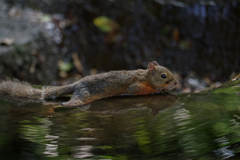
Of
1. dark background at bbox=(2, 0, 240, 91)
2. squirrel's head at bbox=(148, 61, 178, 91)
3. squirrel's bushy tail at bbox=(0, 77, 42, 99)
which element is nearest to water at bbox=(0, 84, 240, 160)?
squirrel's bushy tail at bbox=(0, 77, 42, 99)

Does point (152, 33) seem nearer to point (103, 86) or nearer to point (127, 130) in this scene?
point (103, 86)

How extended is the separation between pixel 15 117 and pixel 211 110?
1733 millimetres

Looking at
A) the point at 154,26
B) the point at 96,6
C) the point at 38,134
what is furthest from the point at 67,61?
the point at 38,134

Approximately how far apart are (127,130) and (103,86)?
145 centimetres

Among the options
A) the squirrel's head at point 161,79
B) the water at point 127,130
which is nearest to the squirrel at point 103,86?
the squirrel's head at point 161,79

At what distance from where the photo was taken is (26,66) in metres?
5.78

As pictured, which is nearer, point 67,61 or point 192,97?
point 192,97

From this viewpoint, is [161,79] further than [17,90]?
Yes

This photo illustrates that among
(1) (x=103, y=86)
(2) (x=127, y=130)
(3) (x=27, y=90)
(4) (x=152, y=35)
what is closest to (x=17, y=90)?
(3) (x=27, y=90)

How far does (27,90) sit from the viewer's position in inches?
122

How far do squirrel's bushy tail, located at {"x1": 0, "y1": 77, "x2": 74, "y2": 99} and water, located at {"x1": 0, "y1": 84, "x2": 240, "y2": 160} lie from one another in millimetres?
470

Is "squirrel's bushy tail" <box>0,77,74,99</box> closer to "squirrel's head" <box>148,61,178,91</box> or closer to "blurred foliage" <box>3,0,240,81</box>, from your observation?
"squirrel's head" <box>148,61,178,91</box>

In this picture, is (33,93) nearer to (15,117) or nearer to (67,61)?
(15,117)

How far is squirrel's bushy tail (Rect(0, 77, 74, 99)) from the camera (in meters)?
3.04
